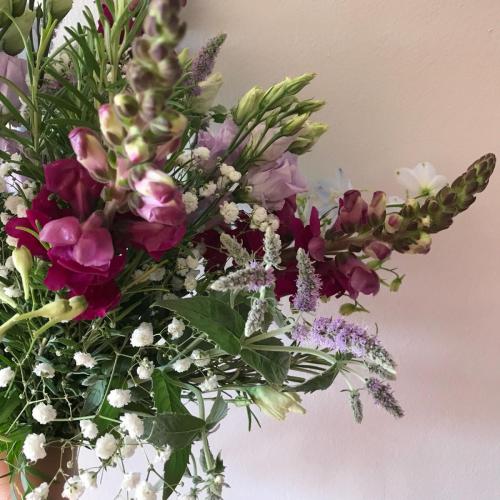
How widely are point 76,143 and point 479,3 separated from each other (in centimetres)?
63

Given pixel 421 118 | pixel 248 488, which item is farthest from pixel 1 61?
pixel 248 488

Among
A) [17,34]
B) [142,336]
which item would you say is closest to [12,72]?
[17,34]

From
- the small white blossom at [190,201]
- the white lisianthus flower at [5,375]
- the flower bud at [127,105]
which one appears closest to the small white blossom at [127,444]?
the white lisianthus flower at [5,375]

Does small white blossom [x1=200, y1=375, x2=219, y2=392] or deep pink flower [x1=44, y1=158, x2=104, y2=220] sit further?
small white blossom [x1=200, y1=375, x2=219, y2=392]

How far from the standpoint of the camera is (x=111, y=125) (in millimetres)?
410

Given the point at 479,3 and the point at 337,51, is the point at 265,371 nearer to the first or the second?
the point at 337,51

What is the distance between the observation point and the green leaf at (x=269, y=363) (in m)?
0.56

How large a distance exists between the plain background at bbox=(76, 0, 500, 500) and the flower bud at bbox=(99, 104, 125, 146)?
0.44m

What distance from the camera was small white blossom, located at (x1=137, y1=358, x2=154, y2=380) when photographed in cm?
58

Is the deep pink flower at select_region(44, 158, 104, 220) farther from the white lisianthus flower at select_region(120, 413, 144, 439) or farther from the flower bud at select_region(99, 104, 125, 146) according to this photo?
the white lisianthus flower at select_region(120, 413, 144, 439)

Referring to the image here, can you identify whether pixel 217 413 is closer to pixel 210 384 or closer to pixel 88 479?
pixel 210 384

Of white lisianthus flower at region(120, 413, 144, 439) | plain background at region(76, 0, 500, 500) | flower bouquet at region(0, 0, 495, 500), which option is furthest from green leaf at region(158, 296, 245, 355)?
plain background at region(76, 0, 500, 500)

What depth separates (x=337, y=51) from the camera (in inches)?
33.1

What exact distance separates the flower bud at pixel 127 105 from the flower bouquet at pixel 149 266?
7cm
